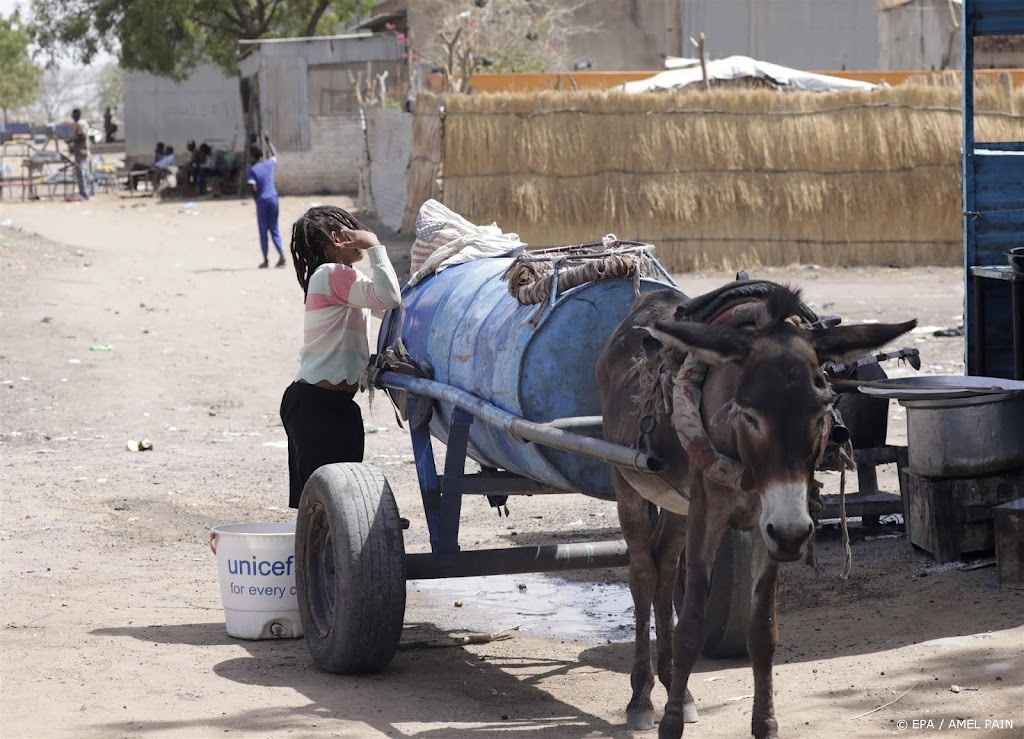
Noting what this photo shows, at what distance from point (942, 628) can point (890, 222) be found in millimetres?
14937

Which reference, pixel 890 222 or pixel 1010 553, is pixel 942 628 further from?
pixel 890 222

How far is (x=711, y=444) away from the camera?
3.82 meters

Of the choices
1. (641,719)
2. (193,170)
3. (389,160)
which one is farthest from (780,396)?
(193,170)

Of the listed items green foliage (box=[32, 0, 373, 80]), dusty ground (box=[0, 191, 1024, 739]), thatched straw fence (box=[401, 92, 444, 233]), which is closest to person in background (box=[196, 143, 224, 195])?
green foliage (box=[32, 0, 373, 80])

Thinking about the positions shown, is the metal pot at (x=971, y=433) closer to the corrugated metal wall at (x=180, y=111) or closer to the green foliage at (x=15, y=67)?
the corrugated metal wall at (x=180, y=111)

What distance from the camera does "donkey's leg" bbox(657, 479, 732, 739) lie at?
13.3 ft

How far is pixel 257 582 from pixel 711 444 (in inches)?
103

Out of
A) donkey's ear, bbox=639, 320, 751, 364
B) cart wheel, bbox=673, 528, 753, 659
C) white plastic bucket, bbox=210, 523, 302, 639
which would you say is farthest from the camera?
white plastic bucket, bbox=210, 523, 302, 639

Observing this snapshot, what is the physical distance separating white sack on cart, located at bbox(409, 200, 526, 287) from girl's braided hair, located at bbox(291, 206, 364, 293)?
34 cm

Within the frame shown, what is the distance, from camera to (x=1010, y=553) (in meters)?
5.72

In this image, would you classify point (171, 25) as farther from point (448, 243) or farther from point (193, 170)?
point (448, 243)

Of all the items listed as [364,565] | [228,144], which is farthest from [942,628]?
[228,144]

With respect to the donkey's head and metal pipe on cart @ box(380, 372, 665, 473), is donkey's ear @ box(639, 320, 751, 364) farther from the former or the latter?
metal pipe on cart @ box(380, 372, 665, 473)

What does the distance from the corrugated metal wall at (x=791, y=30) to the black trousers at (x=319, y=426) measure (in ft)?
90.3
